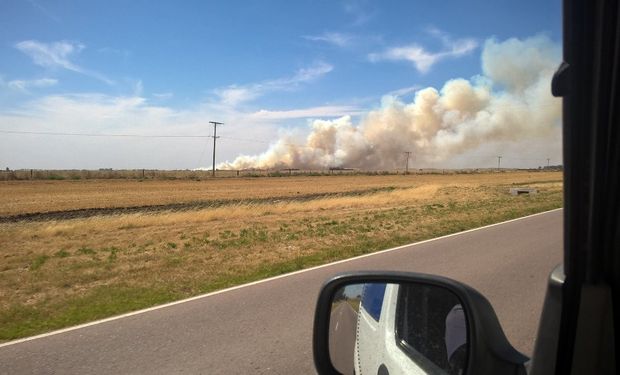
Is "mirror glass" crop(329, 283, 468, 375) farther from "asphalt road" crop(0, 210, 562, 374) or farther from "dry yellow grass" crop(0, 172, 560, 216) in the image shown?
"dry yellow grass" crop(0, 172, 560, 216)

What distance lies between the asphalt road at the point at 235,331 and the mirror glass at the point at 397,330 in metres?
2.15

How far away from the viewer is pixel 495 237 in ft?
43.7

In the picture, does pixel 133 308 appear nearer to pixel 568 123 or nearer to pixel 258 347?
pixel 258 347

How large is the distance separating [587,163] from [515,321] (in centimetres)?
500

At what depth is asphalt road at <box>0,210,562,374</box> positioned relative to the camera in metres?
4.76

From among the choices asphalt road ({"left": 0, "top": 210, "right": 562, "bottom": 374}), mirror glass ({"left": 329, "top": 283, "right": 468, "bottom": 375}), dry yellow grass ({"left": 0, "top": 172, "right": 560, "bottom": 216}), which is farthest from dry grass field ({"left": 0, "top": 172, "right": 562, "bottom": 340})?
dry yellow grass ({"left": 0, "top": 172, "right": 560, "bottom": 216})

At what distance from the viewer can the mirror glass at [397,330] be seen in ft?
5.98

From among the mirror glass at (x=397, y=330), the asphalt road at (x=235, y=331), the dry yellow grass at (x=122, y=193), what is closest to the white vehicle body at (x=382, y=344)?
the mirror glass at (x=397, y=330)

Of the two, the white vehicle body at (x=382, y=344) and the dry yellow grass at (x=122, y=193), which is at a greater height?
the white vehicle body at (x=382, y=344)

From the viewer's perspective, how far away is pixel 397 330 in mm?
2240

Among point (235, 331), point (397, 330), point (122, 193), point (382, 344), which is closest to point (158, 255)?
point (235, 331)

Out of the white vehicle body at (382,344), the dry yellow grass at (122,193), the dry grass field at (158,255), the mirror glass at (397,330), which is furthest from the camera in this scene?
the dry yellow grass at (122,193)

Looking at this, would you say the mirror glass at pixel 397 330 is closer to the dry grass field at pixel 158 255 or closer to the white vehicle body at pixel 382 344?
the white vehicle body at pixel 382 344

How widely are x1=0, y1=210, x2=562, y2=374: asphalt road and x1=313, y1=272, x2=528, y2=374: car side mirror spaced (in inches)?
86.2
